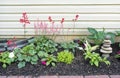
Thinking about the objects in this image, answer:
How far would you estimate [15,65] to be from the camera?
364cm

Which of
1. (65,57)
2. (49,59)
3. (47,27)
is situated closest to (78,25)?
(47,27)

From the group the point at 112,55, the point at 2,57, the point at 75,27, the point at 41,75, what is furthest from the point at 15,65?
the point at 112,55

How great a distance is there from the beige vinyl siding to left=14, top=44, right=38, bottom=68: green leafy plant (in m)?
0.58

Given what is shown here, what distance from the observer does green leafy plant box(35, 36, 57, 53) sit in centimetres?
390

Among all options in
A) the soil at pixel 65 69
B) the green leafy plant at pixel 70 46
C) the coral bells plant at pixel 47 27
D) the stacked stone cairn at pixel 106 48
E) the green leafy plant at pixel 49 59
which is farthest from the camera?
the coral bells plant at pixel 47 27

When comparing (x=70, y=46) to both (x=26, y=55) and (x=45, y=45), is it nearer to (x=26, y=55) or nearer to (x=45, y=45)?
(x=45, y=45)
